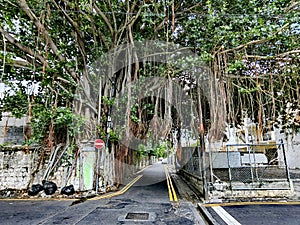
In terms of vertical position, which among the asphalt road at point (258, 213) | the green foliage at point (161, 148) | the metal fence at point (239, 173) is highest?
the green foliage at point (161, 148)

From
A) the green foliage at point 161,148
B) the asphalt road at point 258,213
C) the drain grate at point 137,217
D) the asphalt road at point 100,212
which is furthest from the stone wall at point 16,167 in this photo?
the green foliage at point 161,148

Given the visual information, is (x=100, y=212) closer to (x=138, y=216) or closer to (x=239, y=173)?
(x=138, y=216)

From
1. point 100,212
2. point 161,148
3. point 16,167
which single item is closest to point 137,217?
point 100,212

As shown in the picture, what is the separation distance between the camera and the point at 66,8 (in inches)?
235

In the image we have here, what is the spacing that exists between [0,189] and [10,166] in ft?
2.57

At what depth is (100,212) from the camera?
4492mm

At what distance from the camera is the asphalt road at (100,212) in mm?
3906

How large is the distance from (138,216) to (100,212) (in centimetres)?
87

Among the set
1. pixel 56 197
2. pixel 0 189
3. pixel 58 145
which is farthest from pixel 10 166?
pixel 56 197

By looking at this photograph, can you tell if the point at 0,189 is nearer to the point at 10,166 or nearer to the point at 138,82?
the point at 10,166

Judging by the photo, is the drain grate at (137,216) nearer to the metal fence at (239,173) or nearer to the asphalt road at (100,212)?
the asphalt road at (100,212)

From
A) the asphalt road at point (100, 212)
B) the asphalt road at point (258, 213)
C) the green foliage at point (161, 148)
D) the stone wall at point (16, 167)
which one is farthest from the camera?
the green foliage at point (161, 148)

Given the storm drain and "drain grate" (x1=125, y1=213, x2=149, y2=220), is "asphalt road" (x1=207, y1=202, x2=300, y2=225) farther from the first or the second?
"drain grate" (x1=125, y1=213, x2=149, y2=220)

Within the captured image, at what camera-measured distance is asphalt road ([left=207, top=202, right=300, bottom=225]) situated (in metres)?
3.76
